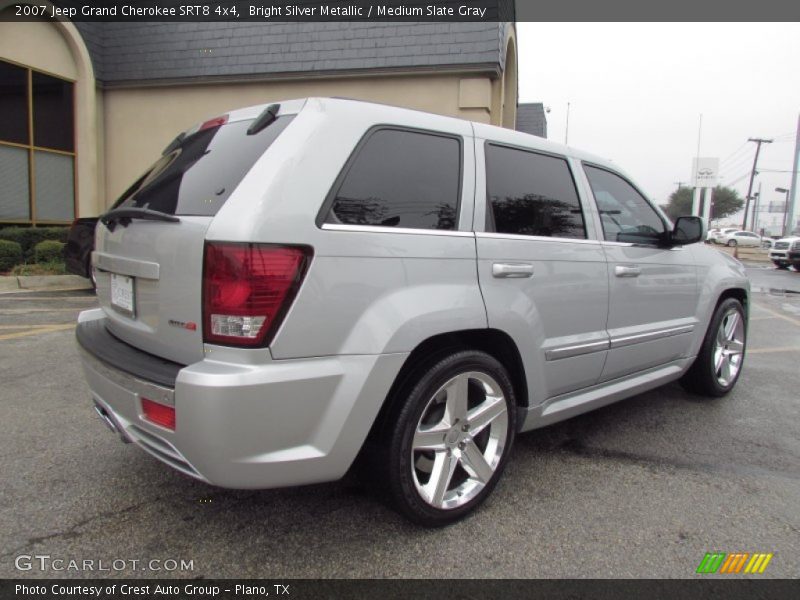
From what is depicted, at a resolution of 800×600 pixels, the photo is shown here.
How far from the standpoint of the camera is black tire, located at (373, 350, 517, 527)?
230 centimetres

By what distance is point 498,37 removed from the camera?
35.0ft

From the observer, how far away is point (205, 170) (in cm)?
240

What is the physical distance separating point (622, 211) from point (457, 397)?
1.85m

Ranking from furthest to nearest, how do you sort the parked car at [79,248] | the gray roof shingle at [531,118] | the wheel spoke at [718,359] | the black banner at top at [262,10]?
the gray roof shingle at [531,118], the black banner at top at [262,10], the parked car at [79,248], the wheel spoke at [718,359]

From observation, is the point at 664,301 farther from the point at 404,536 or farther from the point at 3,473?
the point at 3,473

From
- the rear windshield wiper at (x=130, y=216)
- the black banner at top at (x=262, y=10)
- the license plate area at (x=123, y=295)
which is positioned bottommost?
the license plate area at (x=123, y=295)

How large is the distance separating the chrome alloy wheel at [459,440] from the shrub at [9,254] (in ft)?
32.1

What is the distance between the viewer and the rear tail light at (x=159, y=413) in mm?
2033

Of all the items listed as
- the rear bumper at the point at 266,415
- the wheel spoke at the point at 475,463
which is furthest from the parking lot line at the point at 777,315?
the rear bumper at the point at 266,415

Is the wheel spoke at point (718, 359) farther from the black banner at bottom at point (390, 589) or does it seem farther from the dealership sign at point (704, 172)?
the dealership sign at point (704, 172)

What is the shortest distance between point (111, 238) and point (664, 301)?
3234 mm

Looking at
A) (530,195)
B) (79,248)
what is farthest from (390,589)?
(79,248)

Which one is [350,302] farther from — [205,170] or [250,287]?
[205,170]

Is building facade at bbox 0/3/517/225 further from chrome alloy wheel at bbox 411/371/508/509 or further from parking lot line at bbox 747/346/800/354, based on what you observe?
chrome alloy wheel at bbox 411/371/508/509
